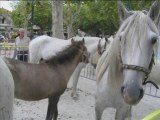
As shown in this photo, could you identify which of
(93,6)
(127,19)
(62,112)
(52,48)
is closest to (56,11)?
(52,48)

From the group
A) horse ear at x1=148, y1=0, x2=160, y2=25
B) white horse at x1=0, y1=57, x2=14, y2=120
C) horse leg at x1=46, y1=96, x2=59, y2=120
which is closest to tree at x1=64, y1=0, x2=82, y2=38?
horse leg at x1=46, y1=96, x2=59, y2=120

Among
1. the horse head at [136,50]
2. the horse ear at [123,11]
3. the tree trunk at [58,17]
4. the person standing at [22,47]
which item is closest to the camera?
the horse head at [136,50]

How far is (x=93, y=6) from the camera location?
33.2m

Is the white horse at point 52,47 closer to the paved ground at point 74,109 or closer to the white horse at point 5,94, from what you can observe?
the paved ground at point 74,109

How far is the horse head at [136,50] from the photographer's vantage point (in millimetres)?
2320

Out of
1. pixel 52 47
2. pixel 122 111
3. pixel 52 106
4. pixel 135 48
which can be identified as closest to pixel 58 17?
pixel 52 47

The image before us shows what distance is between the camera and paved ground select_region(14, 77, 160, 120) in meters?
6.14

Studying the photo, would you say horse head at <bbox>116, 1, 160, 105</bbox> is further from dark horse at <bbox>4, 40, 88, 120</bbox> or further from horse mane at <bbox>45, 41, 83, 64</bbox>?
horse mane at <bbox>45, 41, 83, 64</bbox>

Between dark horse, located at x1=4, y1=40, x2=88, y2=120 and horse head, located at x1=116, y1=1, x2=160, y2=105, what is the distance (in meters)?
2.60

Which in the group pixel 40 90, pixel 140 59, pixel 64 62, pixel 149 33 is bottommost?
pixel 40 90

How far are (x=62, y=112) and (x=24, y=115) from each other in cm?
81

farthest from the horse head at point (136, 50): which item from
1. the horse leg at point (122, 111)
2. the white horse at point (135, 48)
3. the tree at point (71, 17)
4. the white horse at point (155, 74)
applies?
the tree at point (71, 17)

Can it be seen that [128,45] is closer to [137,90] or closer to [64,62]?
[137,90]

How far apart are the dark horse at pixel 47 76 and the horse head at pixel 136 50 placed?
8.52ft
